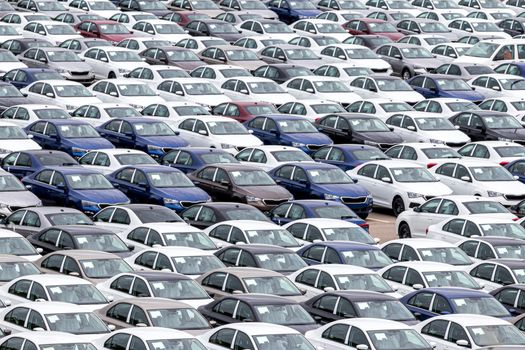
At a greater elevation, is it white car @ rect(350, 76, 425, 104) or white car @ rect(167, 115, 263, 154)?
white car @ rect(167, 115, 263, 154)

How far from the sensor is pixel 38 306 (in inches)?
1053

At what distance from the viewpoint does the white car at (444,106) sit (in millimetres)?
49594

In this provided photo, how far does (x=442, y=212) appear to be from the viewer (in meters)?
38.6

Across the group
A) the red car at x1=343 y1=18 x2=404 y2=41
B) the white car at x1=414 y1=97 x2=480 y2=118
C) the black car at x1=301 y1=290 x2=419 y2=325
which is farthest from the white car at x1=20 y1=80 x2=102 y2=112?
the black car at x1=301 y1=290 x2=419 y2=325

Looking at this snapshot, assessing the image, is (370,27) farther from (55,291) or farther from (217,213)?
(55,291)

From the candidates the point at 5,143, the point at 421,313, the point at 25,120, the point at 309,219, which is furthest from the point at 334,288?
the point at 25,120

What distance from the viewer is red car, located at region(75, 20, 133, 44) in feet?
197

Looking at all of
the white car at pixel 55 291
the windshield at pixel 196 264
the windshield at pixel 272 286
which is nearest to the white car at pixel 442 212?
the windshield at pixel 196 264

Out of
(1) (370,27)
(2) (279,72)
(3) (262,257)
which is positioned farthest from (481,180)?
(1) (370,27)

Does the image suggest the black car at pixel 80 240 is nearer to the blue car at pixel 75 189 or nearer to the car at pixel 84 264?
the car at pixel 84 264

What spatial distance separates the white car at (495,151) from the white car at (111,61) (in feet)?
40.6

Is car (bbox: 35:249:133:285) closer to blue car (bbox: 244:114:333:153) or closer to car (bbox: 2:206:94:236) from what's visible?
car (bbox: 2:206:94:236)

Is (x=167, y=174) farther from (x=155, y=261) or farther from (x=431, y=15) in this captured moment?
(x=431, y=15)

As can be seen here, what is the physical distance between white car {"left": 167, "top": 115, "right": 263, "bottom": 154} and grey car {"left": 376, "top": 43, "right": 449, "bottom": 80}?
41.2 feet
